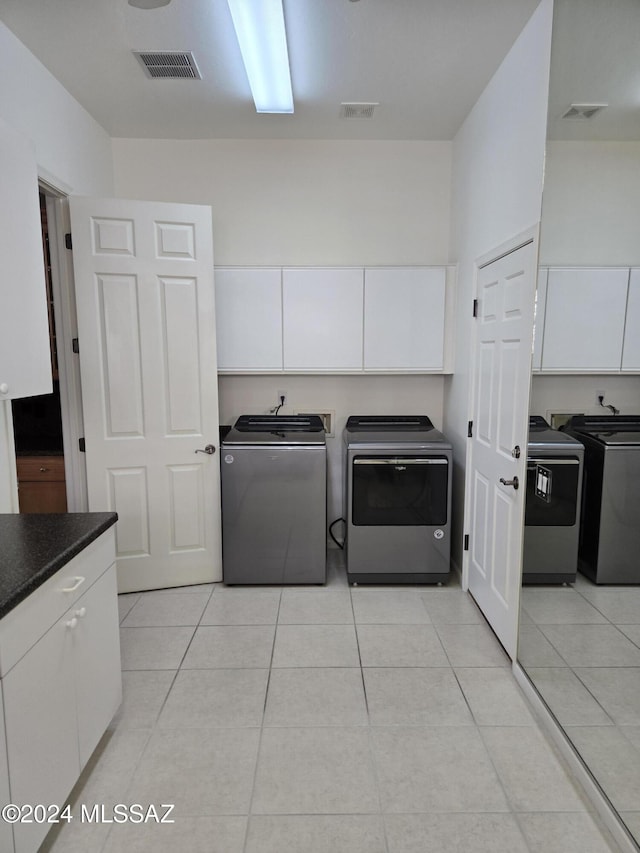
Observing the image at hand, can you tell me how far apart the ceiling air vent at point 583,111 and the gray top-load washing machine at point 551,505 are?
1043 mm


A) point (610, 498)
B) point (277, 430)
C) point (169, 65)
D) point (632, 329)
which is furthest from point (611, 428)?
point (169, 65)

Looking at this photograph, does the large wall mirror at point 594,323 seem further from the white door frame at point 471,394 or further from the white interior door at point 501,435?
the white door frame at point 471,394

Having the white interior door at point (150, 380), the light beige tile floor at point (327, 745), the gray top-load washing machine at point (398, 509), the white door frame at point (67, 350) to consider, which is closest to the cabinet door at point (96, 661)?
the light beige tile floor at point (327, 745)

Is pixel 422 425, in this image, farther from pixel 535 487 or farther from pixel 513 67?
pixel 513 67

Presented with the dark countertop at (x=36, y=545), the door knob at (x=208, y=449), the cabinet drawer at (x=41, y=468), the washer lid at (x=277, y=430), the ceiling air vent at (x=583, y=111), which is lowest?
the cabinet drawer at (x=41, y=468)

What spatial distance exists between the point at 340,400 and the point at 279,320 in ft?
2.40

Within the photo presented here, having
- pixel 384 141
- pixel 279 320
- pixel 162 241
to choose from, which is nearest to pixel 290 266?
pixel 279 320

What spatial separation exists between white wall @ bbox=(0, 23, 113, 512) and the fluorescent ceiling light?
0.93 metres

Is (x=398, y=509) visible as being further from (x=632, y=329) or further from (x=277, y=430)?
(x=632, y=329)

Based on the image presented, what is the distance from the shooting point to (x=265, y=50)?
2188 millimetres

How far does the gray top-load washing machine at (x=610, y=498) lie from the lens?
159cm

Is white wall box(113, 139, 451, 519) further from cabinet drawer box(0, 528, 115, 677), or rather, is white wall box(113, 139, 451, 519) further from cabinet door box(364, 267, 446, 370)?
cabinet drawer box(0, 528, 115, 677)

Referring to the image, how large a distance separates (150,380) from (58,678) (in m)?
1.80

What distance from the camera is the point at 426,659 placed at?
8.07 feet
